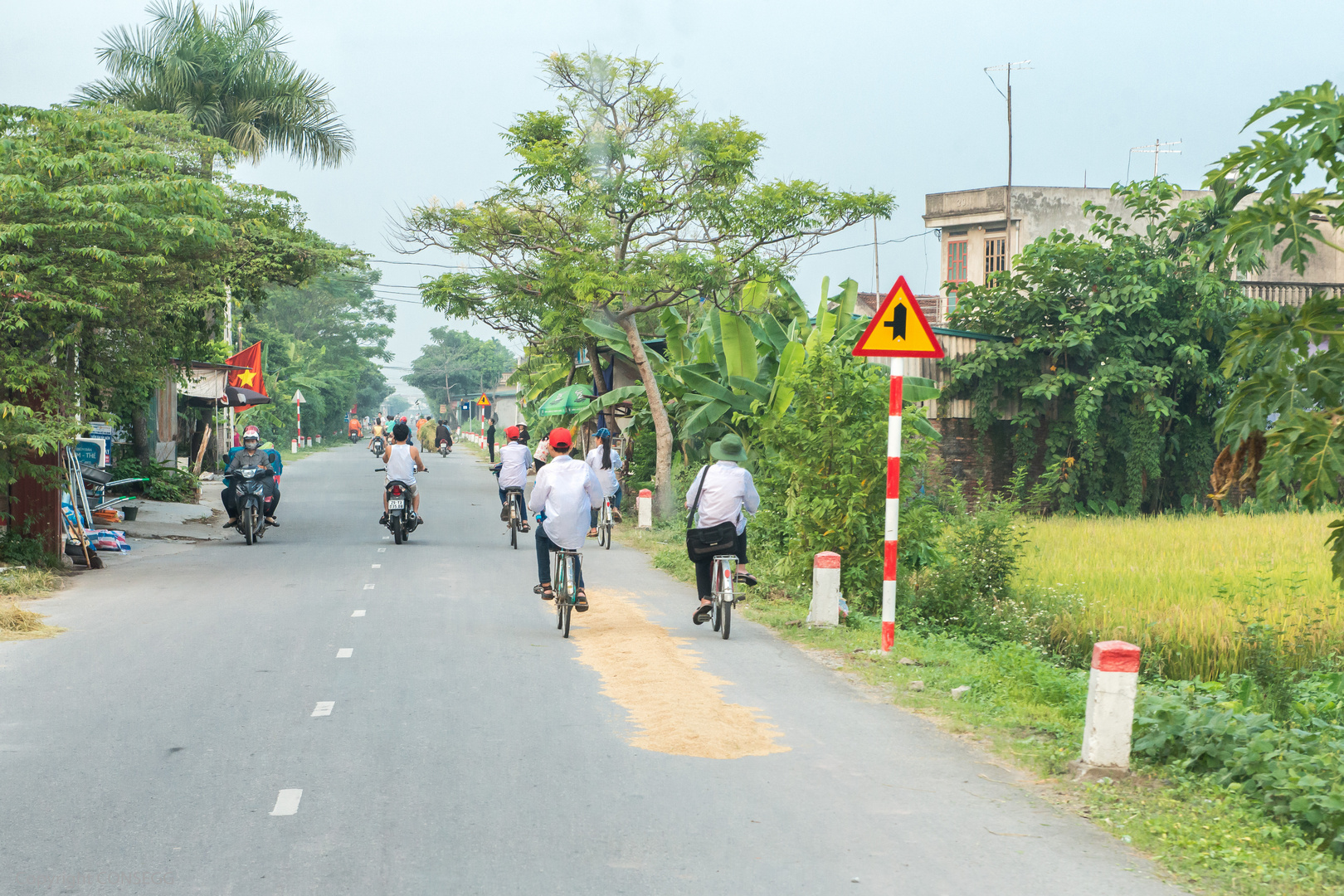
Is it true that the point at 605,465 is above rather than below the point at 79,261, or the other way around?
below

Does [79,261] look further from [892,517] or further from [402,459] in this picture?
[892,517]

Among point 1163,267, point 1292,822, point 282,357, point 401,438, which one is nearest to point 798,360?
point 401,438

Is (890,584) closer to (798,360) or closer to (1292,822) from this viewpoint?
(1292,822)

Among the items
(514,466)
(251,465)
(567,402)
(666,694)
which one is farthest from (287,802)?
(567,402)

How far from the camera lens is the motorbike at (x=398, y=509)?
57.1 feet

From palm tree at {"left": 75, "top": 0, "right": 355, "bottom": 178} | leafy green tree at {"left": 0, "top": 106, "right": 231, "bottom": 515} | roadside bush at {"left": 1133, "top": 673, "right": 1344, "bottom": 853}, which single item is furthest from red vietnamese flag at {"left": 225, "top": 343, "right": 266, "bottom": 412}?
roadside bush at {"left": 1133, "top": 673, "right": 1344, "bottom": 853}

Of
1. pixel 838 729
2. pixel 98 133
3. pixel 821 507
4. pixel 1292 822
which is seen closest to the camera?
pixel 1292 822

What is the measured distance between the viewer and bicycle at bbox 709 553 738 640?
398 inches

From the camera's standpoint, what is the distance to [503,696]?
7.69m

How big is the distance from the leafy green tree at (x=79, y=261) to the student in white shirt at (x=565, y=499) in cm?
555

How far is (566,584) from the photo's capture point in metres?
10.1

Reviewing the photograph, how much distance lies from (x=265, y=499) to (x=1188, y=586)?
13.4m

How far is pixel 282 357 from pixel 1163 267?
54.0m

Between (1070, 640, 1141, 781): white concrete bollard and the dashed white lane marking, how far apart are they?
3.96m
